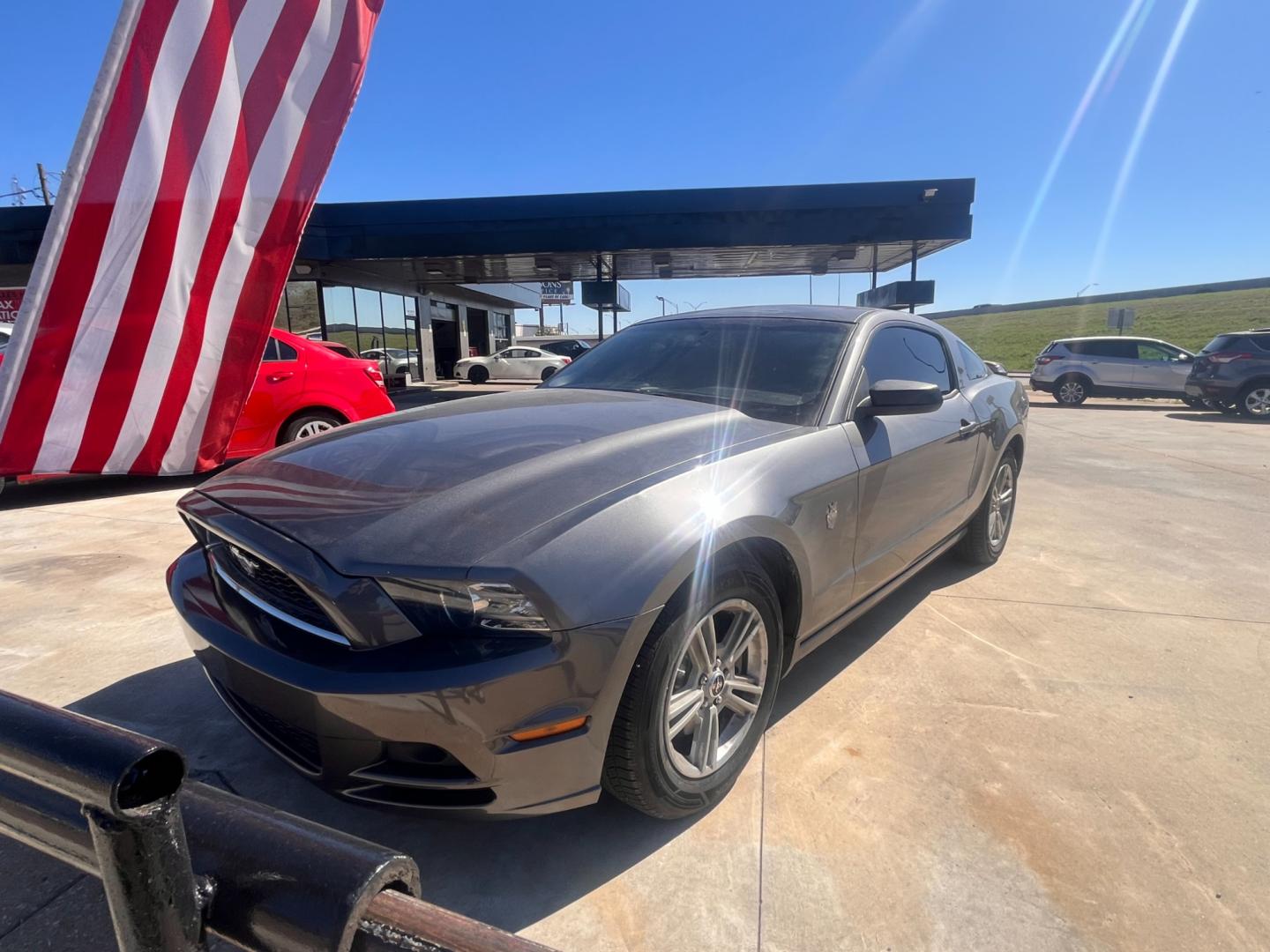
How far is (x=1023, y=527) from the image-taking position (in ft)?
18.5

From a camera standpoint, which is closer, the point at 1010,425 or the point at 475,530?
the point at 475,530

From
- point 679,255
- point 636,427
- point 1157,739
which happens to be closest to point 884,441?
point 636,427

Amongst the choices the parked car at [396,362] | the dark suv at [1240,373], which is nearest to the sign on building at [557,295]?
the parked car at [396,362]

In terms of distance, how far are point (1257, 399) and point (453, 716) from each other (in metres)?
18.1

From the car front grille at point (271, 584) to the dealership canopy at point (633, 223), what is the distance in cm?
1399

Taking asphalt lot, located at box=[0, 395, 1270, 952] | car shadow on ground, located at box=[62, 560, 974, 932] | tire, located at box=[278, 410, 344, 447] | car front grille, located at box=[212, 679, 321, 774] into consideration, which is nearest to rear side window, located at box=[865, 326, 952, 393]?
asphalt lot, located at box=[0, 395, 1270, 952]

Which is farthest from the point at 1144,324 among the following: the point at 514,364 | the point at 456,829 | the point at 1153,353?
the point at 456,829

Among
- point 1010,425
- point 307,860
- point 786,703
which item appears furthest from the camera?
point 1010,425

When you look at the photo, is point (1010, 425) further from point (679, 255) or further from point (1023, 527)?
point (679, 255)

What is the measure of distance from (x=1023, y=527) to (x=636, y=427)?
4.37m

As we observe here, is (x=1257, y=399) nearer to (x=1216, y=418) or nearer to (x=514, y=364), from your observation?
(x=1216, y=418)

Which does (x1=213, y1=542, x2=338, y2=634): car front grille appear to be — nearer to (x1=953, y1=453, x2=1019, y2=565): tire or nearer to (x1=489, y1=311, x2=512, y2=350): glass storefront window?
(x1=953, y1=453, x2=1019, y2=565): tire

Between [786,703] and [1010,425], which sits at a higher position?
[1010,425]

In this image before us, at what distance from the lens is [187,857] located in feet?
2.90
